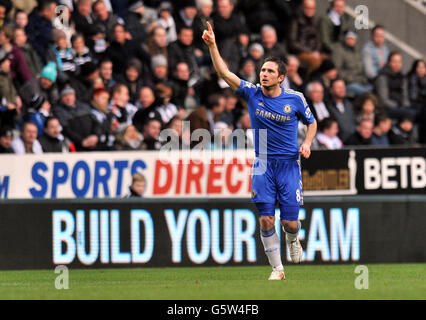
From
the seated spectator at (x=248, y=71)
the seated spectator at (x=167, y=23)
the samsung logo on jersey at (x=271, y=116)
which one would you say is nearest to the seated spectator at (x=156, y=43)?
the seated spectator at (x=167, y=23)

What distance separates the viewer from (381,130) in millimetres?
19000

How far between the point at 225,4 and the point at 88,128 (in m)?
3.83

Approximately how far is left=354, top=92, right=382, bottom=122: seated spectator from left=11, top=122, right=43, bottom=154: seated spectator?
551 cm

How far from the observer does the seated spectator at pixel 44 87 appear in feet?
56.1

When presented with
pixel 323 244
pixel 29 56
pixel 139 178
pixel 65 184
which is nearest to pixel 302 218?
pixel 323 244

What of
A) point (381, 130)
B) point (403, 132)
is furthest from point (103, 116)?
point (403, 132)

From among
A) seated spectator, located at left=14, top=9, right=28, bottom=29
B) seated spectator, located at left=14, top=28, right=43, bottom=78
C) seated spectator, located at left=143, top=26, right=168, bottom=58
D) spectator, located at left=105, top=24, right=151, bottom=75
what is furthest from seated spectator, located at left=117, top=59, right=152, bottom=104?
seated spectator, located at left=14, top=9, right=28, bottom=29

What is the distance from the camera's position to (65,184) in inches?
633

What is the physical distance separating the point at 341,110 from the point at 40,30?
502cm

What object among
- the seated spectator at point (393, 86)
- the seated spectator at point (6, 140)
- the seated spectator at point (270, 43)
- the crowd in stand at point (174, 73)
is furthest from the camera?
the seated spectator at point (393, 86)

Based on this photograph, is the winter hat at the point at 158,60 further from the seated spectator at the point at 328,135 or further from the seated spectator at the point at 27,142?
the seated spectator at the point at 27,142

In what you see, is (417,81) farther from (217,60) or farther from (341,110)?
(217,60)

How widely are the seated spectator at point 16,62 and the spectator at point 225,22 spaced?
3521 mm
